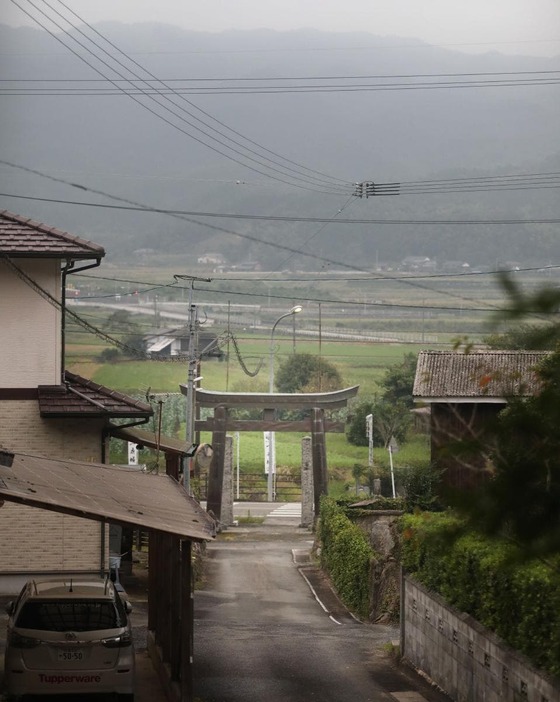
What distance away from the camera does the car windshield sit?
43.0 feet

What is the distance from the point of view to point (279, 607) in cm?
2620

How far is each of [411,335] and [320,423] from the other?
377 ft

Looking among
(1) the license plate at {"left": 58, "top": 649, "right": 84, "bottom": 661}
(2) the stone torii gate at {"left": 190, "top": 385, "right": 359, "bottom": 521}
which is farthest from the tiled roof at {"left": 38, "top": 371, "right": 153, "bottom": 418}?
(2) the stone torii gate at {"left": 190, "top": 385, "right": 359, "bottom": 521}

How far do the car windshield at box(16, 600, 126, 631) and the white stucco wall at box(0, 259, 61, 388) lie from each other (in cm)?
870

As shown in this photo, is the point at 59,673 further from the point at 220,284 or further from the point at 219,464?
the point at 220,284

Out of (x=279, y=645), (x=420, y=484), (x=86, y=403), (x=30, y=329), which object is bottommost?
(x=279, y=645)

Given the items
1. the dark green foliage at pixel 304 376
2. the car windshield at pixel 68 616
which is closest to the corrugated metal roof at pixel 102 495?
the car windshield at pixel 68 616

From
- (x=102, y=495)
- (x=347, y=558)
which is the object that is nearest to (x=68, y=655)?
(x=102, y=495)

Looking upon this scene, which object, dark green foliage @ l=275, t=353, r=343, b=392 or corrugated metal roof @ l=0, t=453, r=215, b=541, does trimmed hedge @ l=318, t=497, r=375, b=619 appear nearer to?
corrugated metal roof @ l=0, t=453, r=215, b=541

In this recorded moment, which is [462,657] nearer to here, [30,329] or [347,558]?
[30,329]

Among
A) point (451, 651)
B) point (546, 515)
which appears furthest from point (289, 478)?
point (546, 515)

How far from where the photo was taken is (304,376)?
99625 mm

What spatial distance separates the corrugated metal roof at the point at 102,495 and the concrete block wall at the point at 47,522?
13.7 ft

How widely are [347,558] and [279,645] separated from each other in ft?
23.8
